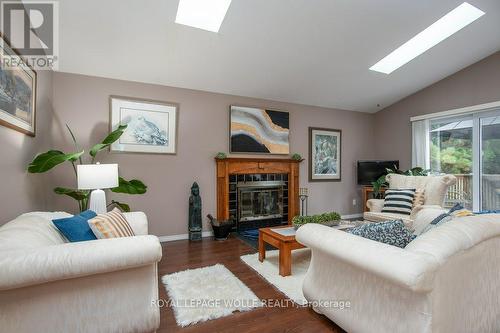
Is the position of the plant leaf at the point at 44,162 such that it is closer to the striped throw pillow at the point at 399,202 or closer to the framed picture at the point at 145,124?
the framed picture at the point at 145,124

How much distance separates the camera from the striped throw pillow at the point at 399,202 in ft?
10.8

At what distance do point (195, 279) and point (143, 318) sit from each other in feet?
3.39

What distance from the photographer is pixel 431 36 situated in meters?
3.45

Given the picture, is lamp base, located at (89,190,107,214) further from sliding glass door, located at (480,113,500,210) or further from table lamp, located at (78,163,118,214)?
sliding glass door, located at (480,113,500,210)

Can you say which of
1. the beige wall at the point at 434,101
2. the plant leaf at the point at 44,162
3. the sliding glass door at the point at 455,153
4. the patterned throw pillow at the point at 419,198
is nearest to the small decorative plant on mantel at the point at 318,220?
the patterned throw pillow at the point at 419,198

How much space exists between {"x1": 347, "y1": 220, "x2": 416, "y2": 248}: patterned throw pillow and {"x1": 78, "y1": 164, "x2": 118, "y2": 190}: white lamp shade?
234cm

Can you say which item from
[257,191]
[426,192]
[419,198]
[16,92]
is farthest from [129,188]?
[426,192]

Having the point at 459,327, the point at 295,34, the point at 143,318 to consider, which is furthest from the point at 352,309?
the point at 295,34

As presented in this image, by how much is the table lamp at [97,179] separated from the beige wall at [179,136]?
0.98 metres

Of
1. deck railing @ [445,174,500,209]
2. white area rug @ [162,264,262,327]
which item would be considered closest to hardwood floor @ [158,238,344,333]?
white area rug @ [162,264,262,327]

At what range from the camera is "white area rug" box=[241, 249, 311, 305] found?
2074mm

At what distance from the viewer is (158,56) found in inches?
120

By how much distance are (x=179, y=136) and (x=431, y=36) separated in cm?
399

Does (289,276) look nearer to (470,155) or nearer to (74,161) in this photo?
(74,161)
